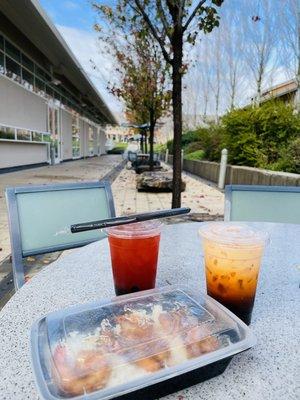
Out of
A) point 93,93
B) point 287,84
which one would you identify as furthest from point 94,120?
point 287,84

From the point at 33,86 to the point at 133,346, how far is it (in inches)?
623

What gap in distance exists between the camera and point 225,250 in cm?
74

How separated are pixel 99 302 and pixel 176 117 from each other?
148 inches

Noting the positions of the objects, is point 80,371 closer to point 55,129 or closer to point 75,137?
point 55,129

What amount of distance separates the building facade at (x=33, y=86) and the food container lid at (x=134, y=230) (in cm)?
1005

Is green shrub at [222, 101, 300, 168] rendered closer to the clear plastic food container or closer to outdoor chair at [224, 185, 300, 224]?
outdoor chair at [224, 185, 300, 224]

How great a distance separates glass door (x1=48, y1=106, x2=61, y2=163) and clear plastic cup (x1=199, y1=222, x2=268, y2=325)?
704 inches

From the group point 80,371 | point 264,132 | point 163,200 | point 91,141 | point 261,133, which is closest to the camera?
point 80,371

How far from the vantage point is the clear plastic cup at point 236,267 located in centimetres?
73

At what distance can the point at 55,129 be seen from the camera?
62.2 ft

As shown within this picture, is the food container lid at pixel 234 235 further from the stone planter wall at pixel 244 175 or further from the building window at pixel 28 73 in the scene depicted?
the building window at pixel 28 73

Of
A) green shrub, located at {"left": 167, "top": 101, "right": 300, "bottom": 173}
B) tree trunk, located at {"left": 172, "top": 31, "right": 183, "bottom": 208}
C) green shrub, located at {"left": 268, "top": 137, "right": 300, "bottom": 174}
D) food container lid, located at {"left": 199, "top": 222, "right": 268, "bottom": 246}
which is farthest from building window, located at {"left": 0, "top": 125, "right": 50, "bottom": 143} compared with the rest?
food container lid, located at {"left": 199, "top": 222, "right": 268, "bottom": 246}

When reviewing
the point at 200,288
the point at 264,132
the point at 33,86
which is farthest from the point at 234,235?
the point at 33,86

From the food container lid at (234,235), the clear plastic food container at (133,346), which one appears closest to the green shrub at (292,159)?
the food container lid at (234,235)
